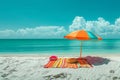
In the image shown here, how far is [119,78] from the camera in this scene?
6.09 m

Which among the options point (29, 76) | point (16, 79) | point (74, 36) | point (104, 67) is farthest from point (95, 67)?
point (16, 79)

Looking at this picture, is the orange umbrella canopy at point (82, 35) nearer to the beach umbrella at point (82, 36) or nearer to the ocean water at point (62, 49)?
the beach umbrella at point (82, 36)

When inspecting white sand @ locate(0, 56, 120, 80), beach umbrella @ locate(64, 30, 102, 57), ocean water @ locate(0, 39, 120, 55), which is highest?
beach umbrella @ locate(64, 30, 102, 57)

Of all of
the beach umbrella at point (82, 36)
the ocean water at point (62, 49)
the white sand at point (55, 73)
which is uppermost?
the beach umbrella at point (82, 36)

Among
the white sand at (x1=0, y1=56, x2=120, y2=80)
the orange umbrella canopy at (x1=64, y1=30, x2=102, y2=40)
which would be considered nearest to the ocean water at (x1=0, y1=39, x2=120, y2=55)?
the orange umbrella canopy at (x1=64, y1=30, x2=102, y2=40)

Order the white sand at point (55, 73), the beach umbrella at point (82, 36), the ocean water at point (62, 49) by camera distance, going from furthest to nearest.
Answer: the ocean water at point (62, 49) < the beach umbrella at point (82, 36) < the white sand at point (55, 73)

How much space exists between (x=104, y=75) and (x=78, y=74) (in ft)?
2.99

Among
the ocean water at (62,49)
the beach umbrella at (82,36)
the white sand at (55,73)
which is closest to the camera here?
the white sand at (55,73)

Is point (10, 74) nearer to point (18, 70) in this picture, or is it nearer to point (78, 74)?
point (18, 70)

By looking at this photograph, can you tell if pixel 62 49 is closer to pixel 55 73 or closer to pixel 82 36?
pixel 82 36

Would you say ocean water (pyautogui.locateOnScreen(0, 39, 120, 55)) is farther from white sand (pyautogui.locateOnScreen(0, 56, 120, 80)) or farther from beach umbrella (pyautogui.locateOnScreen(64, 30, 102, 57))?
white sand (pyautogui.locateOnScreen(0, 56, 120, 80))

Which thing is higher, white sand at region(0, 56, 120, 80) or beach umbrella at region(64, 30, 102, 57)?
beach umbrella at region(64, 30, 102, 57)

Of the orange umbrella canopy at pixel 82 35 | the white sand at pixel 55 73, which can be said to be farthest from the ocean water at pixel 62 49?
the white sand at pixel 55 73

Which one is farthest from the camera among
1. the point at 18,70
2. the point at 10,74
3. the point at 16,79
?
the point at 18,70
